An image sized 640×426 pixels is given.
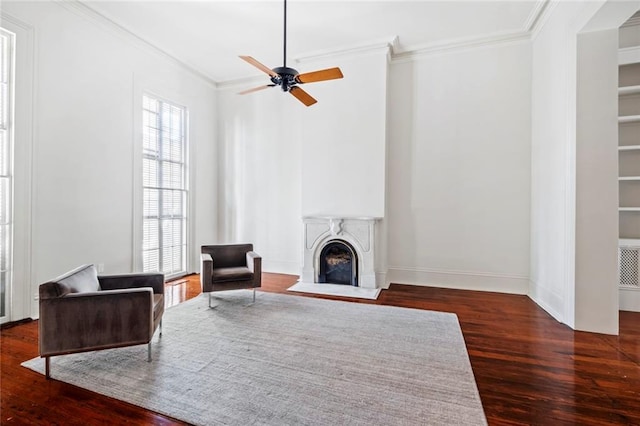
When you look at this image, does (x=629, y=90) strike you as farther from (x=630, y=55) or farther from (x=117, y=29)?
(x=117, y=29)

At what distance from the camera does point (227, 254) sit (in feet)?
14.0

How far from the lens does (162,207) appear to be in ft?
16.6

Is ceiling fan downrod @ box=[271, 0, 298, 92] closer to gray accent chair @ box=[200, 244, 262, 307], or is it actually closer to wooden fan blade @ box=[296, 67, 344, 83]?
wooden fan blade @ box=[296, 67, 344, 83]

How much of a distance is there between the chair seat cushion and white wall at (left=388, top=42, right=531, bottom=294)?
243 centimetres

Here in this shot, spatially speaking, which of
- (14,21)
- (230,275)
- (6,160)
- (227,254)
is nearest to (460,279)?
(230,275)

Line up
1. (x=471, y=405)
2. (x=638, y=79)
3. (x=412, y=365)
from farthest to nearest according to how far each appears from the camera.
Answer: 1. (x=638, y=79)
2. (x=412, y=365)
3. (x=471, y=405)

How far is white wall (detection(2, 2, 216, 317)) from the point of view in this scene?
3.30 meters

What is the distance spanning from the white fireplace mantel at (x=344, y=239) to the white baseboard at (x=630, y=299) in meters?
3.00

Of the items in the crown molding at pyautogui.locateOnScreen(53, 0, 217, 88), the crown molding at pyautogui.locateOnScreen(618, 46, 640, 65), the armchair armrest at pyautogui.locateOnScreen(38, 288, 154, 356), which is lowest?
the armchair armrest at pyautogui.locateOnScreen(38, 288, 154, 356)

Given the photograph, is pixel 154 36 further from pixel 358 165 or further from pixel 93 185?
pixel 358 165

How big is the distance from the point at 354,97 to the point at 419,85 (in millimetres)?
1075

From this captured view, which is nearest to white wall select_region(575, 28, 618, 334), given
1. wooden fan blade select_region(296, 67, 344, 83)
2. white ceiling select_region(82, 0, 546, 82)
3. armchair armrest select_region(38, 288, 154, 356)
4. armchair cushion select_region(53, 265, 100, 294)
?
white ceiling select_region(82, 0, 546, 82)

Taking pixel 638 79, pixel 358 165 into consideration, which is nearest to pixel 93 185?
pixel 358 165

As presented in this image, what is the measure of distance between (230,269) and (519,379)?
333 cm
